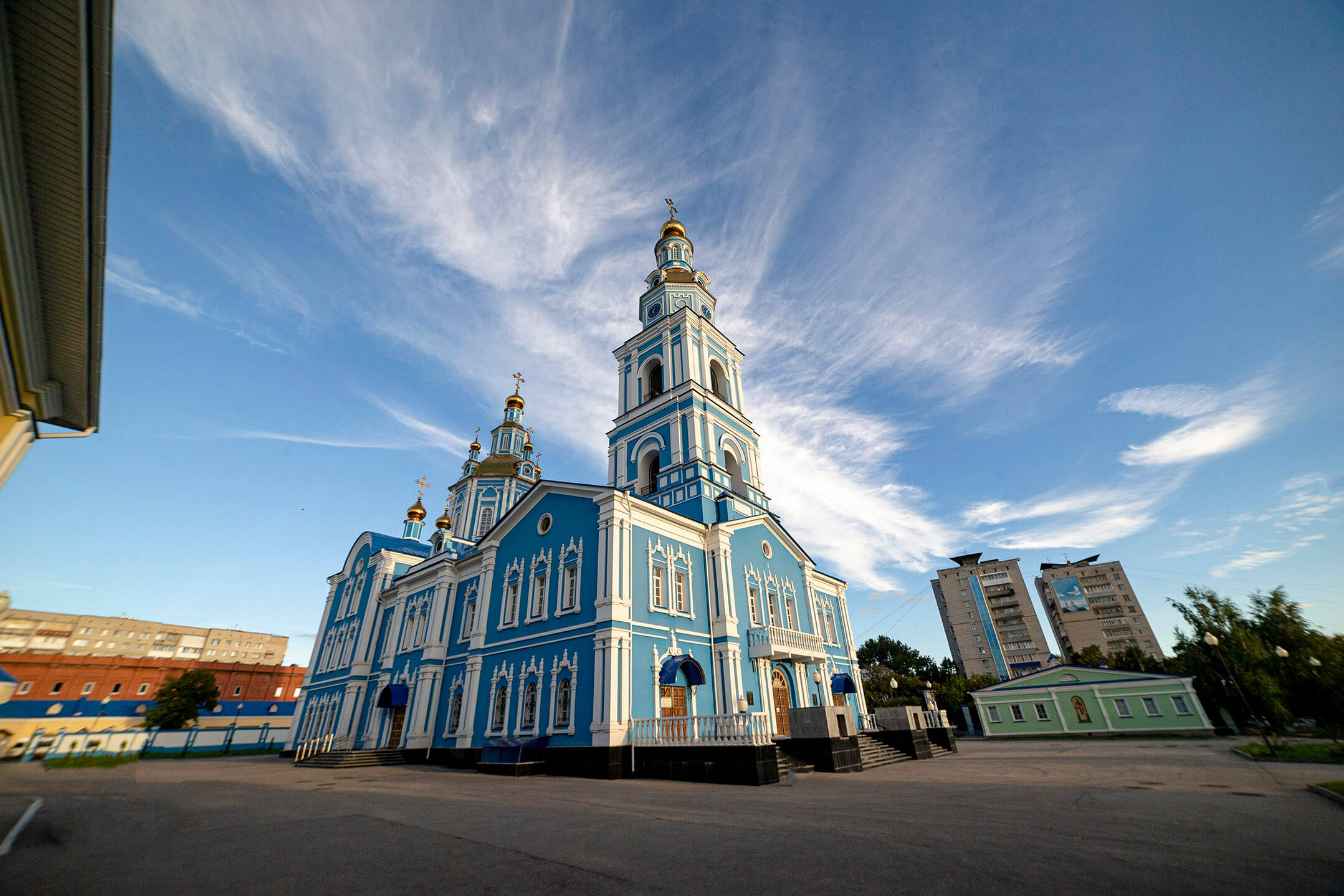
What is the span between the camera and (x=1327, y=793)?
7.38 meters

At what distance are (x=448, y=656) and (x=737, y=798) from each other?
56.9 feet

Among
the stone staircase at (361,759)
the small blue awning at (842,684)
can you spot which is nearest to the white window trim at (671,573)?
Answer: the small blue awning at (842,684)

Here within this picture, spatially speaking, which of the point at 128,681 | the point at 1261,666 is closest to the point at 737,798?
the point at 1261,666

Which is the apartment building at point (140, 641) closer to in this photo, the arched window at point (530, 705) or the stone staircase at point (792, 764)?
the arched window at point (530, 705)

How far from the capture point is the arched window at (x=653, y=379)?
83.2 ft

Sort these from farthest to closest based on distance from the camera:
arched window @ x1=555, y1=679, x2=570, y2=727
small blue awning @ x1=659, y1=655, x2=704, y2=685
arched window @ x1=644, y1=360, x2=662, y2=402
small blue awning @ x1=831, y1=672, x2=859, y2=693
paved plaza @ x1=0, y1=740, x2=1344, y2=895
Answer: arched window @ x1=644, y1=360, x2=662, y2=402 < small blue awning @ x1=831, y1=672, x2=859, y2=693 < arched window @ x1=555, y1=679, x2=570, y2=727 < small blue awning @ x1=659, y1=655, x2=704, y2=685 < paved plaza @ x1=0, y1=740, x2=1344, y2=895

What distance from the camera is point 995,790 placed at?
9.16m

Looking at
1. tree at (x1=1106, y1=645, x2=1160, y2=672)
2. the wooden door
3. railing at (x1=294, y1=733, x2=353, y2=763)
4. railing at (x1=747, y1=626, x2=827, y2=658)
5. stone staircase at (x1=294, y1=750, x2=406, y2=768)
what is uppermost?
tree at (x1=1106, y1=645, x2=1160, y2=672)

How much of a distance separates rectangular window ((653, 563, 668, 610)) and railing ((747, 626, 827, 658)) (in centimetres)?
388

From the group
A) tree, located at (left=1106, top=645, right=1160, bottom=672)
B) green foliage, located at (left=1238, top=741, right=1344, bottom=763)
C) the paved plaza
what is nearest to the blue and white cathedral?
the paved plaza

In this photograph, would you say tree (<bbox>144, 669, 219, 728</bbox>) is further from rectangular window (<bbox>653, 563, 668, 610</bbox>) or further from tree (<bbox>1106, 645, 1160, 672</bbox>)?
tree (<bbox>1106, 645, 1160, 672</bbox>)

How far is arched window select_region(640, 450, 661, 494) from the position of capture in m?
22.9

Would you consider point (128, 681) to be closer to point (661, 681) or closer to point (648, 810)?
point (661, 681)

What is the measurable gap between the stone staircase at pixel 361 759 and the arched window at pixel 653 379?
19182 millimetres
